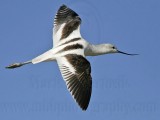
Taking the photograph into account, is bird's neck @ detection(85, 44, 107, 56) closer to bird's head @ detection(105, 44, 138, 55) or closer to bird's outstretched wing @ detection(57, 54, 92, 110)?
bird's head @ detection(105, 44, 138, 55)

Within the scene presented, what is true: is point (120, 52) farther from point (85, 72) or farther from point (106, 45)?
point (85, 72)

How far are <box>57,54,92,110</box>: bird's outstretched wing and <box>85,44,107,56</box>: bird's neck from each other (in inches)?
46.4

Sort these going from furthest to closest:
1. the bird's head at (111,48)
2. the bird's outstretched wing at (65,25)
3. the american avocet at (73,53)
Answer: the bird's head at (111,48), the bird's outstretched wing at (65,25), the american avocet at (73,53)

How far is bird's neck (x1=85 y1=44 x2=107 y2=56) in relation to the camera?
17028 mm

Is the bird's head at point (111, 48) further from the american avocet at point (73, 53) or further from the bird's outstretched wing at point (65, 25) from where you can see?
the bird's outstretched wing at point (65, 25)

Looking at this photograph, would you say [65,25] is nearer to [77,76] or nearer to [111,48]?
[111,48]

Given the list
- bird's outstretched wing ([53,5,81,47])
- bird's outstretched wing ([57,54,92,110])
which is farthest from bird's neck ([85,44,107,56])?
bird's outstretched wing ([57,54,92,110])

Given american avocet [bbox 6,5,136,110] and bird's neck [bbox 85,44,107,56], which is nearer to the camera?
american avocet [bbox 6,5,136,110]

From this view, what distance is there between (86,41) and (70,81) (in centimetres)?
253

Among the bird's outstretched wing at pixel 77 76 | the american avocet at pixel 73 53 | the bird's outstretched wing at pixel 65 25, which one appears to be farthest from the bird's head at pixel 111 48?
the bird's outstretched wing at pixel 77 76

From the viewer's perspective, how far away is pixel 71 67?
50.4ft

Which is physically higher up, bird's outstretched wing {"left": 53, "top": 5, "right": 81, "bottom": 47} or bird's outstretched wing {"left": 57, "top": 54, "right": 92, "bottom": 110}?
bird's outstretched wing {"left": 53, "top": 5, "right": 81, "bottom": 47}

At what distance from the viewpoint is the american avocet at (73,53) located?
14.8 meters

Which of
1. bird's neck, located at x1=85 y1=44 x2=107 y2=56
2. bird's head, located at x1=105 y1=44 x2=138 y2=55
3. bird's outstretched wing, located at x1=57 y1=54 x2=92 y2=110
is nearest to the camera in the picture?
bird's outstretched wing, located at x1=57 y1=54 x2=92 y2=110
